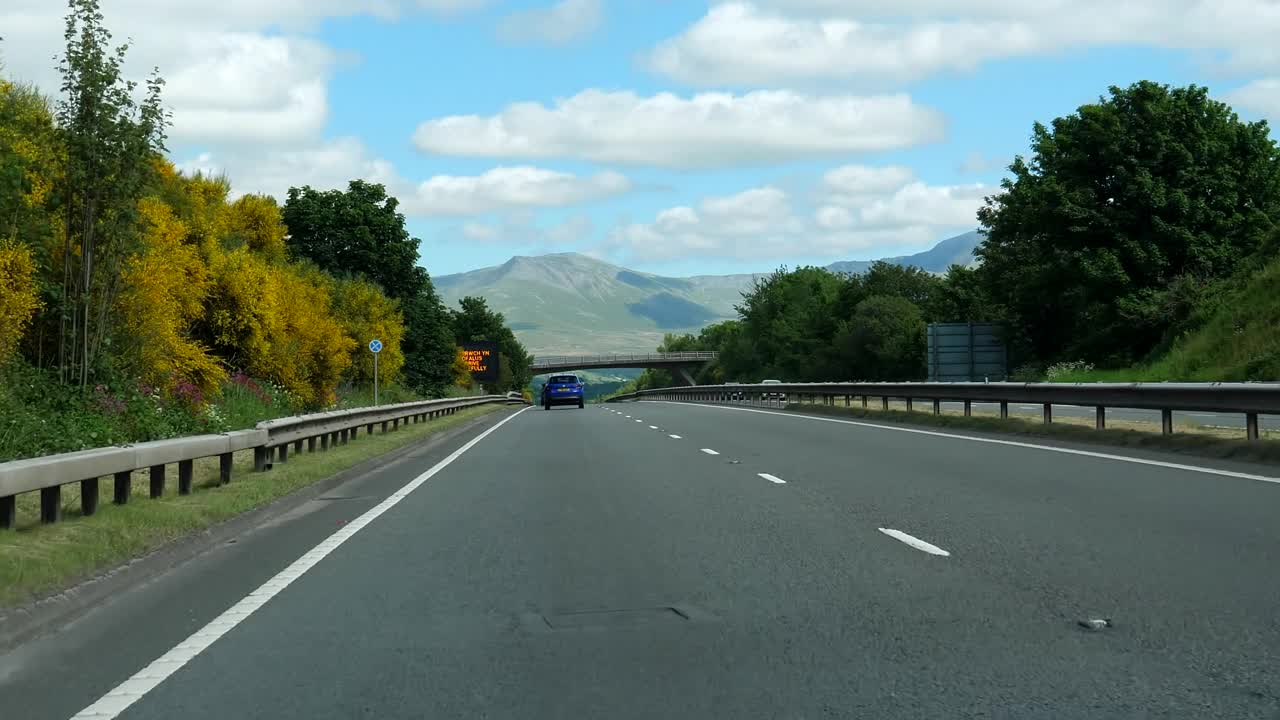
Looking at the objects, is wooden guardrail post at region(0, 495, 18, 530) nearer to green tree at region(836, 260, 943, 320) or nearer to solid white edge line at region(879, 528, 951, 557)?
solid white edge line at region(879, 528, 951, 557)

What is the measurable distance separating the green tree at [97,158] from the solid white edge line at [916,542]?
13.2m

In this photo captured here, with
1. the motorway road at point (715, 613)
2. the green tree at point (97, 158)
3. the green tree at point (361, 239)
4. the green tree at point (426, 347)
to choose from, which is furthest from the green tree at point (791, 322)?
the motorway road at point (715, 613)

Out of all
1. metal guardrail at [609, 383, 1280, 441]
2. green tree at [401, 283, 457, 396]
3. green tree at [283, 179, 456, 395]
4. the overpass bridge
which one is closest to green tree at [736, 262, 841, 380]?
the overpass bridge

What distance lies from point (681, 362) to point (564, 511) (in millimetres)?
170625

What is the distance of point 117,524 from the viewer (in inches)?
395

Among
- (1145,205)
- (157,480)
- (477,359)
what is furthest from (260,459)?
(477,359)

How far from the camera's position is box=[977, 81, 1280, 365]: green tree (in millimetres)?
60500

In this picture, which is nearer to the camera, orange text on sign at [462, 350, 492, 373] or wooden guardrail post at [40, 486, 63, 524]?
wooden guardrail post at [40, 486, 63, 524]

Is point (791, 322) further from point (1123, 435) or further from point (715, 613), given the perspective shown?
point (715, 613)

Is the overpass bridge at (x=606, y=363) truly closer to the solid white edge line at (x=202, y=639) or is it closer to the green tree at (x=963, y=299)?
the green tree at (x=963, y=299)

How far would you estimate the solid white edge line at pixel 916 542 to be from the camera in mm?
9253

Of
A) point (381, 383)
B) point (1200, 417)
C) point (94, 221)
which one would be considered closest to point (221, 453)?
point (94, 221)

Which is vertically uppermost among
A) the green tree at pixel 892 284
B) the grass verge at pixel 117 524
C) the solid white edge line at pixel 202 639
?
the green tree at pixel 892 284

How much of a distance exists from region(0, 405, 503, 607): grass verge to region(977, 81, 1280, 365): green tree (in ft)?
162
